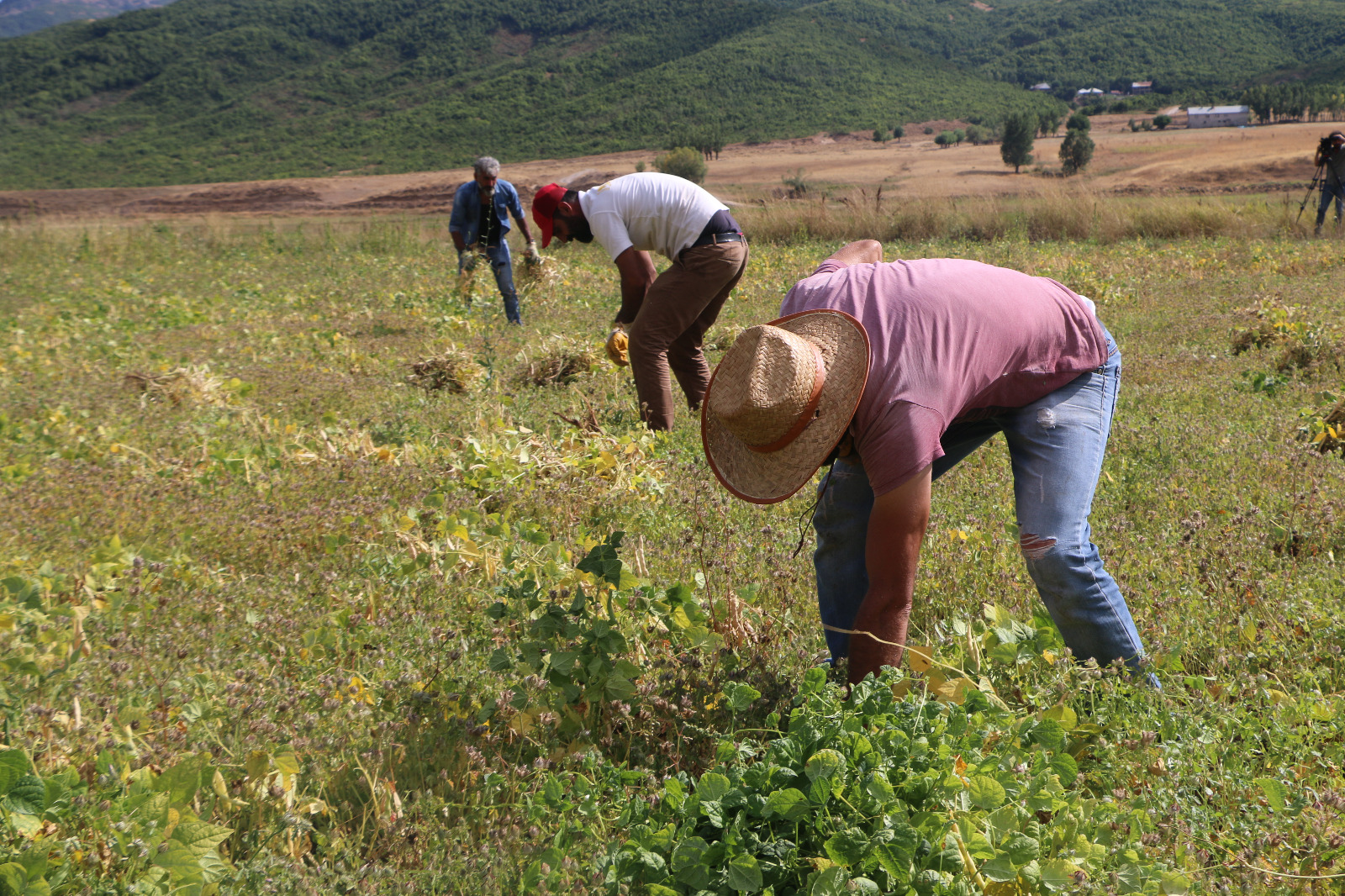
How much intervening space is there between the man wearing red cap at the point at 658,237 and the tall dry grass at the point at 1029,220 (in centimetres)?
1109

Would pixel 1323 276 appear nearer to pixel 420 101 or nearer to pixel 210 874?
pixel 210 874

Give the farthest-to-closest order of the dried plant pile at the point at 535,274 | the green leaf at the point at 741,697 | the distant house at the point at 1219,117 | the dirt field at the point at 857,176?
the distant house at the point at 1219,117 < the dirt field at the point at 857,176 < the dried plant pile at the point at 535,274 < the green leaf at the point at 741,697

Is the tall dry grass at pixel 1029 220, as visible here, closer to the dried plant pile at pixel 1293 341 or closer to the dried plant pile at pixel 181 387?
the dried plant pile at pixel 1293 341

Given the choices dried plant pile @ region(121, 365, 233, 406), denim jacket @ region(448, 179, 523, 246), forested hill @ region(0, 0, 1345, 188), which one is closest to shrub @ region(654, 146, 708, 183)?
forested hill @ region(0, 0, 1345, 188)

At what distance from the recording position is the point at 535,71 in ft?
333

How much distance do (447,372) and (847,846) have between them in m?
5.58

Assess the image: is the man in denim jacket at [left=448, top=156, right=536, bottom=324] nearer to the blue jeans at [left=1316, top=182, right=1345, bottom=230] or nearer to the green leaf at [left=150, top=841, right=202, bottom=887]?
the green leaf at [left=150, top=841, right=202, bottom=887]

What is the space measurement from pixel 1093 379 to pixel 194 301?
1088 centimetres

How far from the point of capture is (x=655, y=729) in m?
2.41

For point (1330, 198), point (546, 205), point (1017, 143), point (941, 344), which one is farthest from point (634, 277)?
point (1017, 143)

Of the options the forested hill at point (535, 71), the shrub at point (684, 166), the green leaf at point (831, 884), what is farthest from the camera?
the forested hill at point (535, 71)

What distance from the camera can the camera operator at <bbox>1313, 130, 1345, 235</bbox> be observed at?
A: 12.7 meters

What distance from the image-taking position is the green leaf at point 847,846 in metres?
1.54

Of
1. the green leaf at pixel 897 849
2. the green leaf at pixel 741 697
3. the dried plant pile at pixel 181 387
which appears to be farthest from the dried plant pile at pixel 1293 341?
the dried plant pile at pixel 181 387
